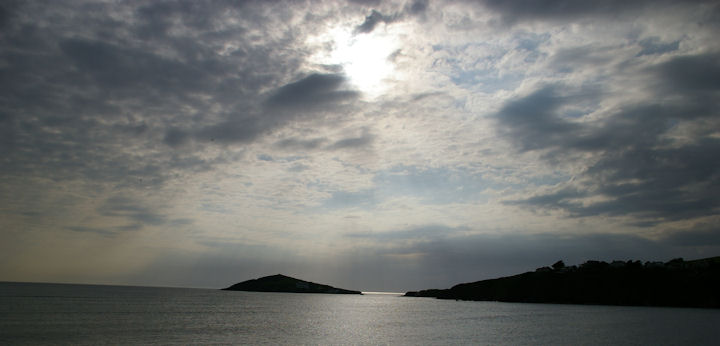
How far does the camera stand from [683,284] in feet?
568

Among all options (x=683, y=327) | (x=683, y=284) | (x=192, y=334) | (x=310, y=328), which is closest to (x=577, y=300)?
(x=683, y=284)

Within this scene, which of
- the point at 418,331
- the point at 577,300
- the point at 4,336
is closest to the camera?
the point at 4,336

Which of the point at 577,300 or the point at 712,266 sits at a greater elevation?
the point at 712,266

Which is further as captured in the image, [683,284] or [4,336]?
[683,284]

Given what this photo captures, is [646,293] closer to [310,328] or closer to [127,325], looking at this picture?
[310,328]

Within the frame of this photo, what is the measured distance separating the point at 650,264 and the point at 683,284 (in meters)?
25.0

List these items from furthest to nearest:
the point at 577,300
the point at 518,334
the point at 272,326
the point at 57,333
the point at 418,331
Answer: the point at 577,300 < the point at 272,326 < the point at 418,331 < the point at 518,334 < the point at 57,333

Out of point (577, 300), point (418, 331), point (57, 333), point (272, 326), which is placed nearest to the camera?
point (57, 333)

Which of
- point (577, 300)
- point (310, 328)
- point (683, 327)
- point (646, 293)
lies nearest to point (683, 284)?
point (646, 293)

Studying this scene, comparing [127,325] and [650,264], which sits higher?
[650,264]

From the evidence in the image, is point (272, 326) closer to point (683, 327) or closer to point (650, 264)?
point (683, 327)

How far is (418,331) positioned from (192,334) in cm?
3908

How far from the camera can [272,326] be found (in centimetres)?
8438

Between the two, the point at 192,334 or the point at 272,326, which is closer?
the point at 192,334
